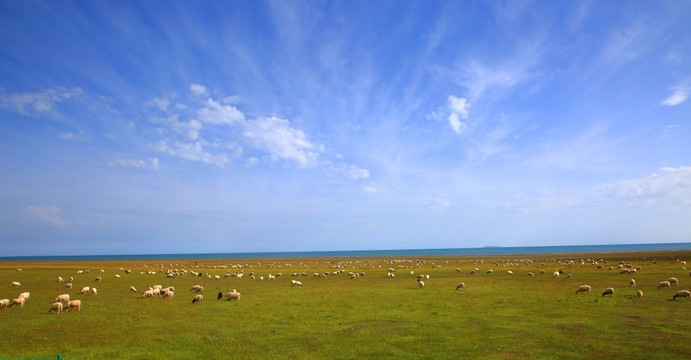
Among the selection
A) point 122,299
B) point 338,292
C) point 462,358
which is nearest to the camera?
point 462,358

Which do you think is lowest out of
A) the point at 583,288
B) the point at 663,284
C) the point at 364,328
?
the point at 364,328

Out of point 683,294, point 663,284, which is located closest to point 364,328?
point 683,294

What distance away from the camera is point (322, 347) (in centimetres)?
1454

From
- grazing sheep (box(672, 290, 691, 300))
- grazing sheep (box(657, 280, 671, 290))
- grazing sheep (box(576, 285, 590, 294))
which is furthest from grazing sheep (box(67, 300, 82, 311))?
grazing sheep (box(657, 280, 671, 290))

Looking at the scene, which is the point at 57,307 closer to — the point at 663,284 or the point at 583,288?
the point at 583,288

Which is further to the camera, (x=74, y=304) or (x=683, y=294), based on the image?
(x=683, y=294)

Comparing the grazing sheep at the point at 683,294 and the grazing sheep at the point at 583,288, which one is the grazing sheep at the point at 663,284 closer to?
the grazing sheep at the point at 683,294

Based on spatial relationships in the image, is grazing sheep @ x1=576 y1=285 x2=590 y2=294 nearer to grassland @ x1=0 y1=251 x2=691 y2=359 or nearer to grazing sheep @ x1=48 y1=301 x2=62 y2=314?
grassland @ x1=0 y1=251 x2=691 y2=359

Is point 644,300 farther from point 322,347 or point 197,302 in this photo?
point 197,302

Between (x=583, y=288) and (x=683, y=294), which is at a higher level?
(x=683, y=294)

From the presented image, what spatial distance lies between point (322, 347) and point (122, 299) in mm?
21708

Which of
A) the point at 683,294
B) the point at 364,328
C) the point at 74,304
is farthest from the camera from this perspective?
the point at 683,294

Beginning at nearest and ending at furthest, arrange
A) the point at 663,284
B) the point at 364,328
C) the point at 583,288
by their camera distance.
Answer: the point at 364,328 → the point at 583,288 → the point at 663,284

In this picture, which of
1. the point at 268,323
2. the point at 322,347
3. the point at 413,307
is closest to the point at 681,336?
the point at 413,307
